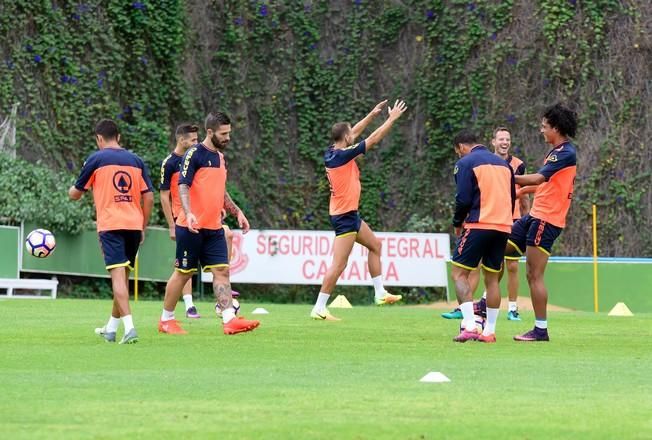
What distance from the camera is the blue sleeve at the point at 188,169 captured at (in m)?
13.2

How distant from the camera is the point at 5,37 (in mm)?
26047

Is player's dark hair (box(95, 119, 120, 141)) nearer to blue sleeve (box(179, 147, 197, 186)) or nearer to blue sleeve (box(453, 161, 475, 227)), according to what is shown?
blue sleeve (box(179, 147, 197, 186))

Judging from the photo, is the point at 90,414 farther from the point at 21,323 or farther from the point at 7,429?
the point at 21,323

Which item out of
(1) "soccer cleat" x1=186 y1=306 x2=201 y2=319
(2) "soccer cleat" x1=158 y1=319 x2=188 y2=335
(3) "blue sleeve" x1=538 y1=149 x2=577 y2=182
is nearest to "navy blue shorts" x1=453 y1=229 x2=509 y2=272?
(3) "blue sleeve" x1=538 y1=149 x2=577 y2=182

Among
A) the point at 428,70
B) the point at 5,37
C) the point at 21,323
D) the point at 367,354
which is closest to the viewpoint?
the point at 367,354

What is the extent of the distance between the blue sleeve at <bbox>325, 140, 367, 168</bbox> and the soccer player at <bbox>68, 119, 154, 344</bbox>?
3.32m

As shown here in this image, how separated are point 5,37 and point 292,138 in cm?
674

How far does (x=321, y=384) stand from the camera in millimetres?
9391

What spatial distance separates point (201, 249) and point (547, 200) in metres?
3.62

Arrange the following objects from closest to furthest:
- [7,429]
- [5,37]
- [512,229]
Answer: [7,429] < [512,229] < [5,37]

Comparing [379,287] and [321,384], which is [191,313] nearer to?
[379,287]

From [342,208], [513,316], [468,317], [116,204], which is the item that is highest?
[116,204]

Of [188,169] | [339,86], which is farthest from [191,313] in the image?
[339,86]

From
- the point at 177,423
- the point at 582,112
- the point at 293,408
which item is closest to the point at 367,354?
the point at 293,408
